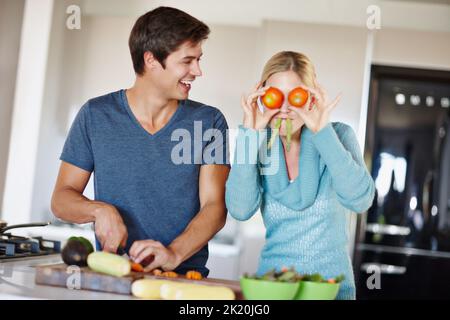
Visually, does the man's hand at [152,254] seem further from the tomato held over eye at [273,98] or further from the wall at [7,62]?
the wall at [7,62]

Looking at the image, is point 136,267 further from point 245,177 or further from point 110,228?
point 245,177

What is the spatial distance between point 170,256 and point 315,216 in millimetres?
309

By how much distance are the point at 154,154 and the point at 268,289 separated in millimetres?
613

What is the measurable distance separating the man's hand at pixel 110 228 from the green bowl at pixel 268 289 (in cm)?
42

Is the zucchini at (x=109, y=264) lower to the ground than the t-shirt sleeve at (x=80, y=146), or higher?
lower

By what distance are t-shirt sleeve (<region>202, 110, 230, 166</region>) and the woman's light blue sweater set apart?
212 mm

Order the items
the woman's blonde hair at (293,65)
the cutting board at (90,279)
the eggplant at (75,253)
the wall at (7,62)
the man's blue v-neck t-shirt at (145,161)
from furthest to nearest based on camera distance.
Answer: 1. the wall at (7,62)
2. the man's blue v-neck t-shirt at (145,161)
3. the woman's blonde hair at (293,65)
4. the eggplant at (75,253)
5. the cutting board at (90,279)

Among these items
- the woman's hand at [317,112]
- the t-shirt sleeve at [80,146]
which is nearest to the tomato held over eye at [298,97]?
the woman's hand at [317,112]

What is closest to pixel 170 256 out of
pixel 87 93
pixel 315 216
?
pixel 315 216

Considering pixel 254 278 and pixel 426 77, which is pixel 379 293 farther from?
pixel 254 278

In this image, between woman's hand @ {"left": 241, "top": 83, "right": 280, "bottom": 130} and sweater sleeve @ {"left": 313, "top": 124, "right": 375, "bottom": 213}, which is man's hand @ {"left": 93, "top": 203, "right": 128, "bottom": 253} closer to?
woman's hand @ {"left": 241, "top": 83, "right": 280, "bottom": 130}

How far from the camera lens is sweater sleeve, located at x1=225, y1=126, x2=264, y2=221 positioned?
130 cm

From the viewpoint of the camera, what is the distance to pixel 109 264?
47.4 inches

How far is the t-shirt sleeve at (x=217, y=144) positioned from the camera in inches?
62.3
